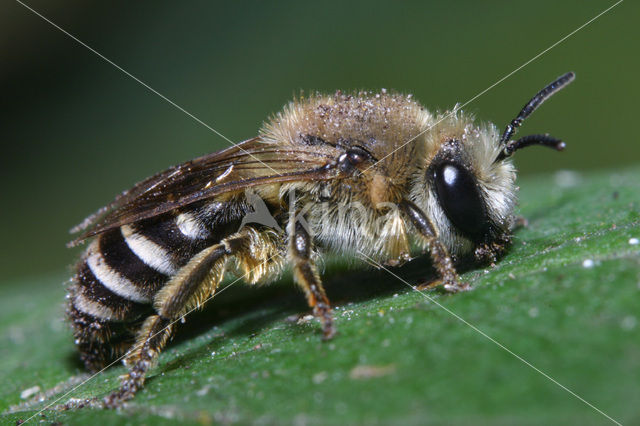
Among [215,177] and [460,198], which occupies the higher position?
[215,177]

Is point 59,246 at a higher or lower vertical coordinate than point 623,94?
higher


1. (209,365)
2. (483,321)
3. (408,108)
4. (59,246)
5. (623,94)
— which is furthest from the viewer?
(59,246)

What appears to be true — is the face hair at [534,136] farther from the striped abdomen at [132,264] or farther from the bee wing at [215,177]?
the striped abdomen at [132,264]

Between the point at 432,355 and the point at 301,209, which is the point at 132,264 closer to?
the point at 301,209

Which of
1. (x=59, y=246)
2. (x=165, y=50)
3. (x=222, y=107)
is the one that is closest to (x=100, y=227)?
(x=222, y=107)

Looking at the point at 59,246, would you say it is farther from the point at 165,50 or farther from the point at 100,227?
the point at 100,227

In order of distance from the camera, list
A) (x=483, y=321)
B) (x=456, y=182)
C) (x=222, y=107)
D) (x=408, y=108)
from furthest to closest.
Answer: (x=222, y=107)
(x=408, y=108)
(x=456, y=182)
(x=483, y=321)

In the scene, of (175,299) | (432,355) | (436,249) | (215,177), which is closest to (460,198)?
(436,249)
